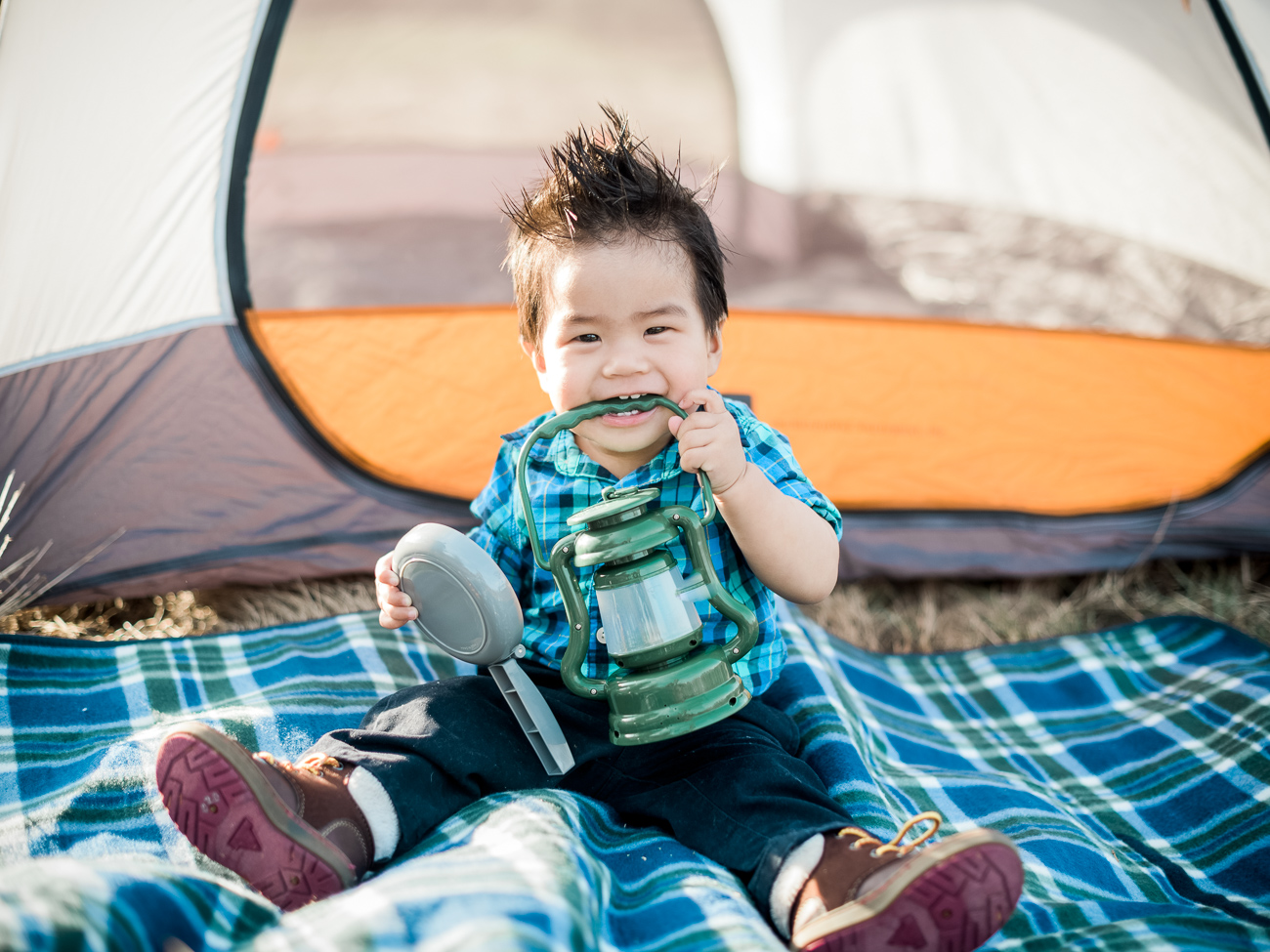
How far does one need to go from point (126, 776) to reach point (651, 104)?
80.9 inches

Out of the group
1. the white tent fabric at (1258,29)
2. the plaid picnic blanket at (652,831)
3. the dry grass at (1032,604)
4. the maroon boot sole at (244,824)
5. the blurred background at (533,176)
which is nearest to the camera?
the plaid picnic blanket at (652,831)

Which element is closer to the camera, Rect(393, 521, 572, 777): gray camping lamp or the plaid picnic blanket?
the plaid picnic blanket

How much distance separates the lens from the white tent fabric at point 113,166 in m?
1.61

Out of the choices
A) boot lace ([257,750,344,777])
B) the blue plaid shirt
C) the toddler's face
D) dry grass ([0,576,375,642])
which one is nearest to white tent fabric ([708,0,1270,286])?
the blue plaid shirt

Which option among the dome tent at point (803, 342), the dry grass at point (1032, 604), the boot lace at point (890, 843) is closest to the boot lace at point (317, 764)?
the boot lace at point (890, 843)

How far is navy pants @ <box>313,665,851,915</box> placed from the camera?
3.26 feet

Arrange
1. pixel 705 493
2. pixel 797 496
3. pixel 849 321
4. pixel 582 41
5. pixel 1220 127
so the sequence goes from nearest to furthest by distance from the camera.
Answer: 1. pixel 705 493
2. pixel 797 496
3. pixel 1220 127
4. pixel 849 321
5. pixel 582 41

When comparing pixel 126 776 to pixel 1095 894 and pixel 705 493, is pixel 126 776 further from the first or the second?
pixel 1095 894

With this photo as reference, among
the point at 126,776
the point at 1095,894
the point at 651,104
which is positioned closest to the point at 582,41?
the point at 651,104

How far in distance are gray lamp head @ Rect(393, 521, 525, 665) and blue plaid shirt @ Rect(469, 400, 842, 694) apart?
0.13 m

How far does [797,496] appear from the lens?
1126 millimetres

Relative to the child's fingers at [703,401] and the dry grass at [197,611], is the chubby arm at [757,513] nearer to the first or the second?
the child's fingers at [703,401]

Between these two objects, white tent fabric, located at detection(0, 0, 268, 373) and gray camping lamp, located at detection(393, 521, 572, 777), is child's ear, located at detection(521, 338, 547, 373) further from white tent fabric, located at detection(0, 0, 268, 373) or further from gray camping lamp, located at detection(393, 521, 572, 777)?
white tent fabric, located at detection(0, 0, 268, 373)

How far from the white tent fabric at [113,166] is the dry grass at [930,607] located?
1.52 feet
